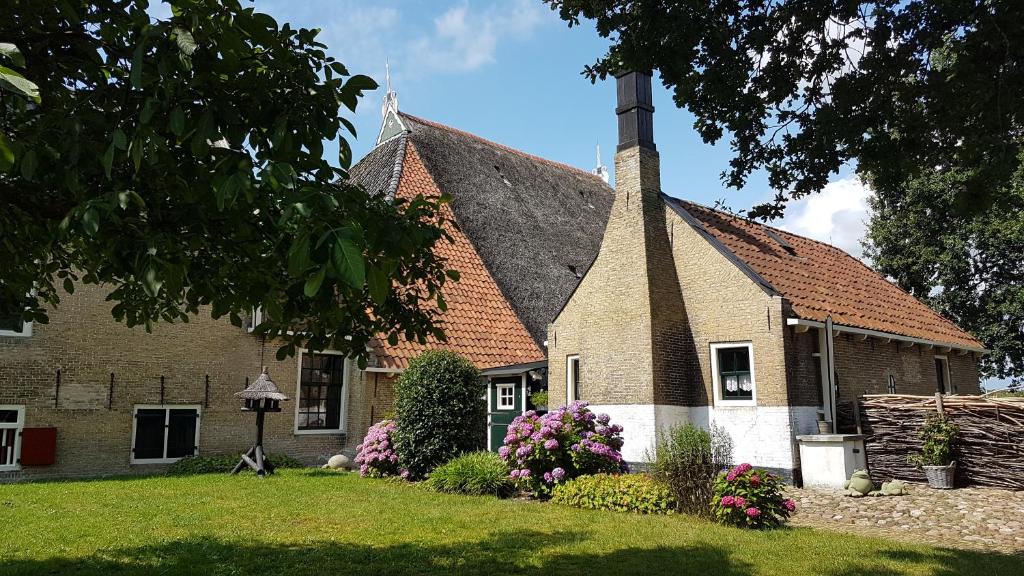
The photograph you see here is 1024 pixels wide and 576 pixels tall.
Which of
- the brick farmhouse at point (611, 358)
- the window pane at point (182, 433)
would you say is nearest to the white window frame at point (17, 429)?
the brick farmhouse at point (611, 358)

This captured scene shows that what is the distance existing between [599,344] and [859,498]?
6234 millimetres

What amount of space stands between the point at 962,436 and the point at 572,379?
26.5ft

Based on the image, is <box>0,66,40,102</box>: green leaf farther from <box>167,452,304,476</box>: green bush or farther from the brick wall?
the brick wall

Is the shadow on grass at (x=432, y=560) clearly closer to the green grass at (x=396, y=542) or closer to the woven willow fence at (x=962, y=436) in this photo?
the green grass at (x=396, y=542)

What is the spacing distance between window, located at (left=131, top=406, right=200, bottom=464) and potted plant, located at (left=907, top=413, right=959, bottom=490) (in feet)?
50.3

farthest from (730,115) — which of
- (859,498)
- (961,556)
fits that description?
(859,498)

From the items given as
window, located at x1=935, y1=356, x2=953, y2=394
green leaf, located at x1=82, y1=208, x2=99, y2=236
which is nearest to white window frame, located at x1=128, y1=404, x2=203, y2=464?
green leaf, located at x1=82, y1=208, x2=99, y2=236

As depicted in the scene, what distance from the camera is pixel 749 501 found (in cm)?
903

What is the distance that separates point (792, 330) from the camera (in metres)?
14.5

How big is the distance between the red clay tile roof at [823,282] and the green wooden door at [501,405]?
20.3ft

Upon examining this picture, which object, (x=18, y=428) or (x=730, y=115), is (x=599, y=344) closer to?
(x=730, y=115)

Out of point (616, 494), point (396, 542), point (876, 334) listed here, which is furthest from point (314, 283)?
point (876, 334)

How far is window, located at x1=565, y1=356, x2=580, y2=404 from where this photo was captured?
16750mm

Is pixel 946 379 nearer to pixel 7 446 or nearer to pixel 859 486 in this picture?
pixel 859 486
